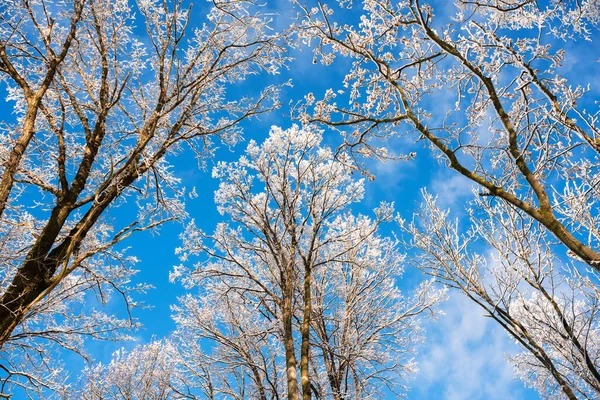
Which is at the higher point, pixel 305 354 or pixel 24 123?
pixel 24 123

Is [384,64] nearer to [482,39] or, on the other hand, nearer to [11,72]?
[482,39]

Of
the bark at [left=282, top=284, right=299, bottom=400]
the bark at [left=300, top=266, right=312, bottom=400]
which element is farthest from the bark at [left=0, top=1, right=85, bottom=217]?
the bark at [left=300, top=266, right=312, bottom=400]

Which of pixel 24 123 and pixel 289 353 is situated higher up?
pixel 24 123

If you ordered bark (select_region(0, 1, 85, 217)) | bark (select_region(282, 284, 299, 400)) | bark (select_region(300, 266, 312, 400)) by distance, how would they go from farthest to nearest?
1. bark (select_region(300, 266, 312, 400))
2. bark (select_region(282, 284, 299, 400))
3. bark (select_region(0, 1, 85, 217))

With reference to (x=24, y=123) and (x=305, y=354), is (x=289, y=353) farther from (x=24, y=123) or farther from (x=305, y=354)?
(x=24, y=123)

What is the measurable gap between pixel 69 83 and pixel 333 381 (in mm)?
7284

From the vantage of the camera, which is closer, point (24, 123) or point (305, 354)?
point (24, 123)

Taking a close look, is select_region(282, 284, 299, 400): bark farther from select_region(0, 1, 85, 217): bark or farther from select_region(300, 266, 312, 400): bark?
select_region(0, 1, 85, 217): bark

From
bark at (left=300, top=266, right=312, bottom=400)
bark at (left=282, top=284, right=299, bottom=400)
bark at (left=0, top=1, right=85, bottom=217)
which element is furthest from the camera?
bark at (left=300, top=266, right=312, bottom=400)

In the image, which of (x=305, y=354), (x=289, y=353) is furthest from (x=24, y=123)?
(x=305, y=354)

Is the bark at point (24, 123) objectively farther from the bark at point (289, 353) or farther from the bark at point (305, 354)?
the bark at point (305, 354)

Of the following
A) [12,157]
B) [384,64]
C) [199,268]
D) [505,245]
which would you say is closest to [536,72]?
[384,64]

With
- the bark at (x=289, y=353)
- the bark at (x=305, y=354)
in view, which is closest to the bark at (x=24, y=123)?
the bark at (x=289, y=353)

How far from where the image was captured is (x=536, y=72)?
3707mm
